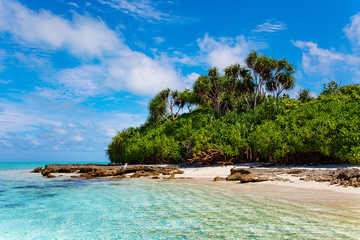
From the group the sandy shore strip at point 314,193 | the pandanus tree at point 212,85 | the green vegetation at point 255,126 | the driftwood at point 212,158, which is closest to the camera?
the sandy shore strip at point 314,193

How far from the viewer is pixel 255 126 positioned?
71.6 ft

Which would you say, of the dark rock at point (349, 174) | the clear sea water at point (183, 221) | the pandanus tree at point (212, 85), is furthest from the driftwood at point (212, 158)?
the pandanus tree at point (212, 85)

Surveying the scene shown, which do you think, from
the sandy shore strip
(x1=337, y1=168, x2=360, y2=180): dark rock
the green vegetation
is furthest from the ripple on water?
the green vegetation

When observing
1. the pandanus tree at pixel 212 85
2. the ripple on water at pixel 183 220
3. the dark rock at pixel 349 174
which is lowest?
the ripple on water at pixel 183 220

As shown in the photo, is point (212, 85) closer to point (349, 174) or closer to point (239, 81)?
point (239, 81)

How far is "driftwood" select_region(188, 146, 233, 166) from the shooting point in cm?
1997

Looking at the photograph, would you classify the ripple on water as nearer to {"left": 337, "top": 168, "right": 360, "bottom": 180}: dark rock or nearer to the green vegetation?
{"left": 337, "top": 168, "right": 360, "bottom": 180}: dark rock

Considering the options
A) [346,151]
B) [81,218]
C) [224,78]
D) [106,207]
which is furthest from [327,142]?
→ [224,78]

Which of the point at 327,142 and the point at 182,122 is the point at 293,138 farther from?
the point at 182,122

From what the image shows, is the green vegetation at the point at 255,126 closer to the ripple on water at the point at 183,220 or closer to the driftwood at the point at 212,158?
the driftwood at the point at 212,158

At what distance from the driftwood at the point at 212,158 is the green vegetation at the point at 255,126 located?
329 millimetres

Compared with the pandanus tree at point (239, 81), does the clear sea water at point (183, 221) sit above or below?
below

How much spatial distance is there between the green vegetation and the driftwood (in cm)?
33

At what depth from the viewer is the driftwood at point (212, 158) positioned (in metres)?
20.0
